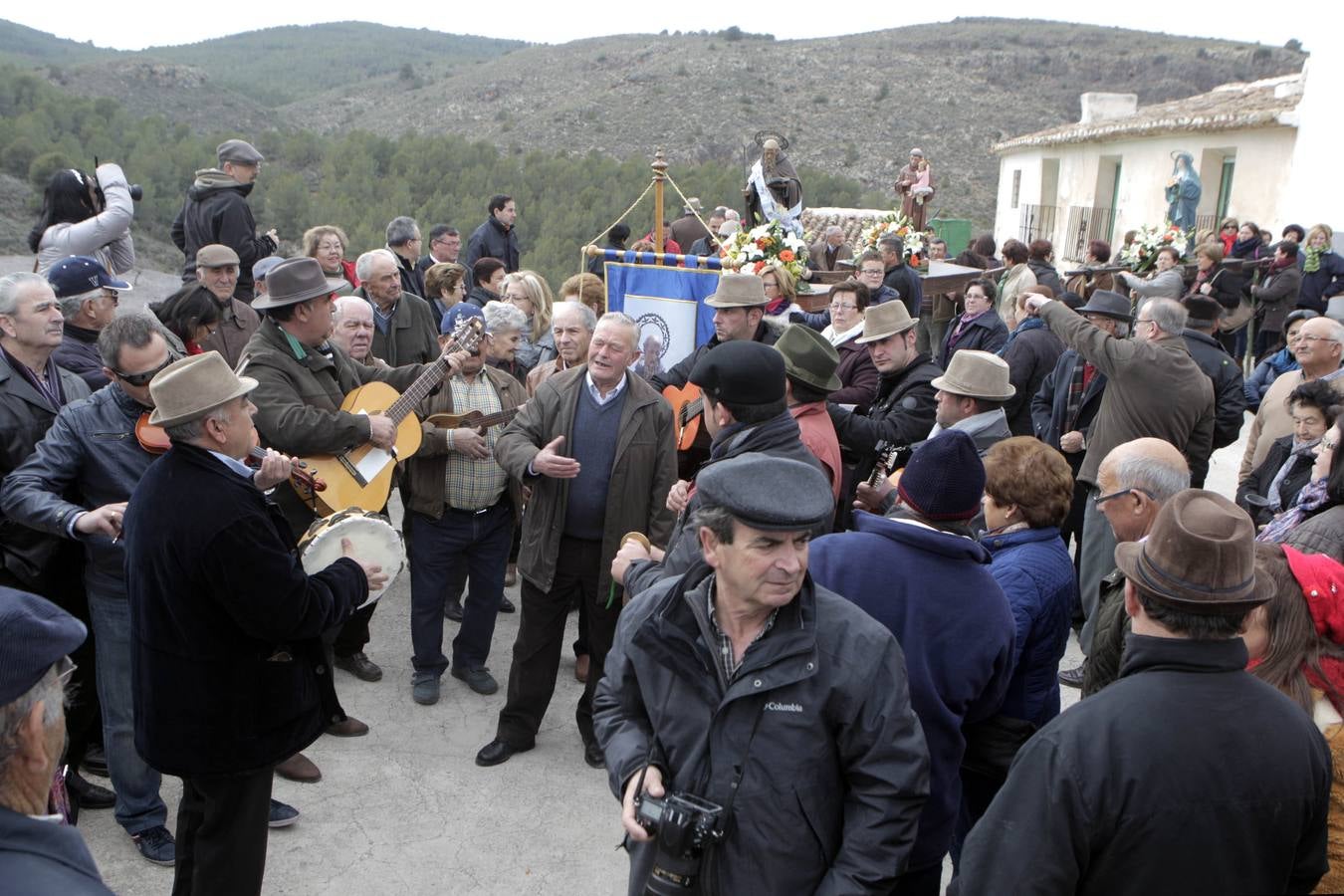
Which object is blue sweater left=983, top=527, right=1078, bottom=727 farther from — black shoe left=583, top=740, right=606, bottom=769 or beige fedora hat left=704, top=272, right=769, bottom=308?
beige fedora hat left=704, top=272, right=769, bottom=308

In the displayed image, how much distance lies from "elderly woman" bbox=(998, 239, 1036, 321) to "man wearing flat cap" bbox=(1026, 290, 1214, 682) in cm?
449

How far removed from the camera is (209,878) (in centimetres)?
333

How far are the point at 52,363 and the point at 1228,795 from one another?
15.7 feet

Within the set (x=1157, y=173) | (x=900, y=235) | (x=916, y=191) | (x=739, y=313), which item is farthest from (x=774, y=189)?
(x=1157, y=173)

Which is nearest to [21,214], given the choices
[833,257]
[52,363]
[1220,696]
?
[833,257]

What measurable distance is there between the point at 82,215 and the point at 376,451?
3.10 m

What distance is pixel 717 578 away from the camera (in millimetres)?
2535

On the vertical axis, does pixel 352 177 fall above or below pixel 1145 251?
above

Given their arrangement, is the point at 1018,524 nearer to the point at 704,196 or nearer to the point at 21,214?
the point at 21,214

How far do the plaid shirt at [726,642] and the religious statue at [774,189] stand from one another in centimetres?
840

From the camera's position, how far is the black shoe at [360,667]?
5.90 m

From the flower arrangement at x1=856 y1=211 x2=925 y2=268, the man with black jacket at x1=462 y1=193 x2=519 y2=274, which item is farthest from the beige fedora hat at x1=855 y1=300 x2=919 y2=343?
the flower arrangement at x1=856 y1=211 x2=925 y2=268

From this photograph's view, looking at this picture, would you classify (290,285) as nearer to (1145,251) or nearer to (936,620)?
(936,620)

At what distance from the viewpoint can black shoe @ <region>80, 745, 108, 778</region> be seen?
15.6ft
